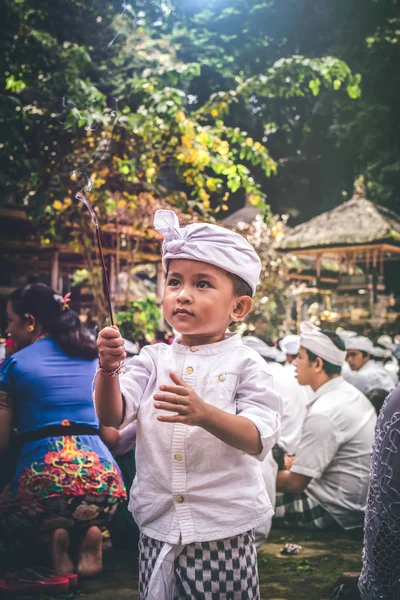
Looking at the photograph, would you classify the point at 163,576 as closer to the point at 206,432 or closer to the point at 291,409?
the point at 206,432

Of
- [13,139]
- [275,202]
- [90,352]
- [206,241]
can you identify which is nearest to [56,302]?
[90,352]

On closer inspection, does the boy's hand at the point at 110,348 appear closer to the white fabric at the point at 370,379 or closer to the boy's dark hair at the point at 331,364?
the boy's dark hair at the point at 331,364

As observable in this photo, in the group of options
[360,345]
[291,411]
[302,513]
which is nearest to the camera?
[302,513]

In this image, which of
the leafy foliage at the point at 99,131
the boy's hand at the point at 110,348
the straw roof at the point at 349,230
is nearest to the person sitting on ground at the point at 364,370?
the leafy foliage at the point at 99,131

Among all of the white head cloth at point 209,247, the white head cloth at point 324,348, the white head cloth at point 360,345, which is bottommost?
the white head cloth at point 360,345

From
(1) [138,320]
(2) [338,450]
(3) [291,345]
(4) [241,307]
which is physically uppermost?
(4) [241,307]

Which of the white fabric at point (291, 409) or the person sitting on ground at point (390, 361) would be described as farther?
the person sitting on ground at point (390, 361)

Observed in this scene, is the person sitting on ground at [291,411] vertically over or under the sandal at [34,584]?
over

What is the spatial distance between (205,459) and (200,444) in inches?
2.2

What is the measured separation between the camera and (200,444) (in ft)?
7.28

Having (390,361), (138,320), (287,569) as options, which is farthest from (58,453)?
(390,361)

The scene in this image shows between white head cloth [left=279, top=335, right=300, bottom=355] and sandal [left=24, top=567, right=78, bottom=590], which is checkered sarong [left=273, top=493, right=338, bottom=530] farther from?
white head cloth [left=279, top=335, right=300, bottom=355]

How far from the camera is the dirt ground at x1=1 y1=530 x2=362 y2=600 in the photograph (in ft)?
12.8

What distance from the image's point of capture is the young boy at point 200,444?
219 centimetres
